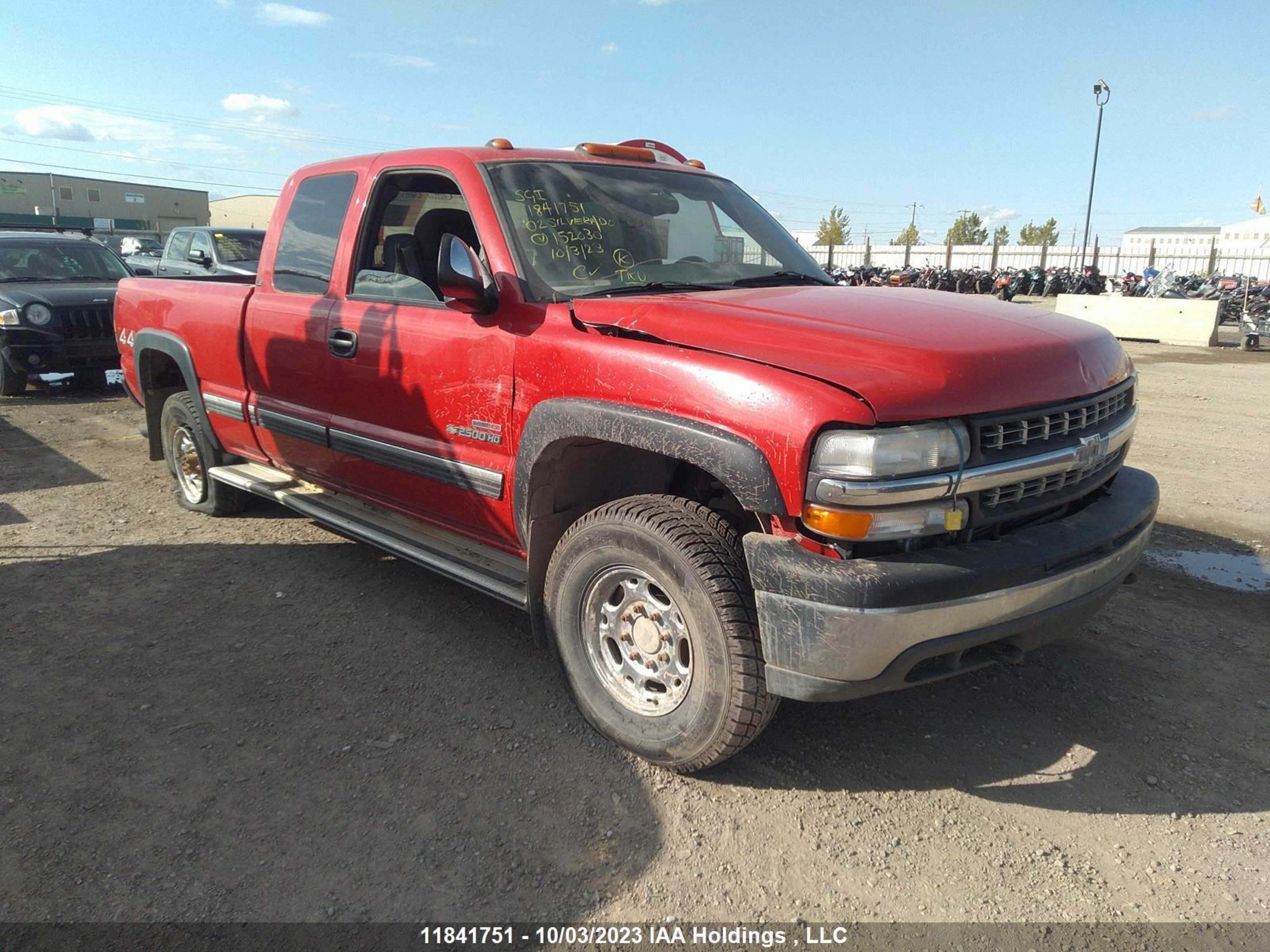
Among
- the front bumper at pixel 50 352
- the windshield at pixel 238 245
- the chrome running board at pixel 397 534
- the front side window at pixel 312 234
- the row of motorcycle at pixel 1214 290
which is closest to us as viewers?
the chrome running board at pixel 397 534

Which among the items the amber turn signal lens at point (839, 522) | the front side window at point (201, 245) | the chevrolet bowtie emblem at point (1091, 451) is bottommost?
the amber turn signal lens at point (839, 522)

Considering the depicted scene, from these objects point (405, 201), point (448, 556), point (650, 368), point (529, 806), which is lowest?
point (529, 806)

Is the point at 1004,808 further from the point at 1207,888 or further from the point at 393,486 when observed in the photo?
the point at 393,486

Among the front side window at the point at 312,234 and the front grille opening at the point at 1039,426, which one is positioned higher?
the front side window at the point at 312,234

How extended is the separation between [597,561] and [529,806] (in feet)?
2.62

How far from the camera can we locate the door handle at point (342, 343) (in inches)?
153

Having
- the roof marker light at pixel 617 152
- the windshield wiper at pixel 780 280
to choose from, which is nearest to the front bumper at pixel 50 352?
the roof marker light at pixel 617 152

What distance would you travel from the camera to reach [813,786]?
2.91 meters

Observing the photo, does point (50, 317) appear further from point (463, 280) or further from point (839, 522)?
point (839, 522)

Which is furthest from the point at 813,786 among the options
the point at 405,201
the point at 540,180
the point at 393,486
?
the point at 405,201

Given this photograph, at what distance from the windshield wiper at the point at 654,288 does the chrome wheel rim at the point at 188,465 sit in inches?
134

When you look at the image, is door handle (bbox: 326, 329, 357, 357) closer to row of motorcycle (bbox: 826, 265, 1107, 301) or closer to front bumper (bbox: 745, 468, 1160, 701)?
front bumper (bbox: 745, 468, 1160, 701)

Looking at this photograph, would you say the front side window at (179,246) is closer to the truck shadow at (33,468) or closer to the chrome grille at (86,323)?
the chrome grille at (86,323)

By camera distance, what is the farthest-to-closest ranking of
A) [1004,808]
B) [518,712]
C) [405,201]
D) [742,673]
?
[405,201] < [518,712] < [1004,808] < [742,673]
